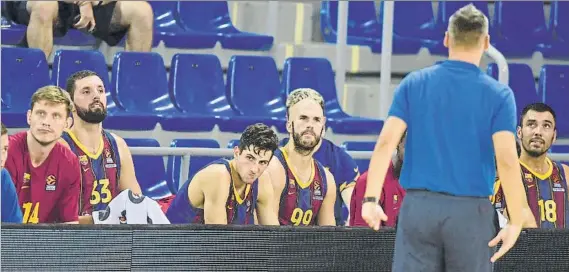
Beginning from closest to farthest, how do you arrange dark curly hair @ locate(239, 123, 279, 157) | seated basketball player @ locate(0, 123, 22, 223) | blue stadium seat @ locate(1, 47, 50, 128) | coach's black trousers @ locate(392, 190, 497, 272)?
coach's black trousers @ locate(392, 190, 497, 272) < seated basketball player @ locate(0, 123, 22, 223) < dark curly hair @ locate(239, 123, 279, 157) < blue stadium seat @ locate(1, 47, 50, 128)

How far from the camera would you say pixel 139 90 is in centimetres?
793

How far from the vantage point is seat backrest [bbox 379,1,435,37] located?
9344 millimetres

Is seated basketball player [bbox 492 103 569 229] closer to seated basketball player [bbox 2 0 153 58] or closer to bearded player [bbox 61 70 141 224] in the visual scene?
bearded player [bbox 61 70 141 224]

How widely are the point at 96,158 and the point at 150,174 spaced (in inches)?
30.2

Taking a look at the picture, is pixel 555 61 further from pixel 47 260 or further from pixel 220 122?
pixel 47 260

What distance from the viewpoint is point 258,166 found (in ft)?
20.6

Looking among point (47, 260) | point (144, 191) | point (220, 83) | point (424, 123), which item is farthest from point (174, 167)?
point (424, 123)

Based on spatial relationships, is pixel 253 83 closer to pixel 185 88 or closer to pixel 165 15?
pixel 185 88

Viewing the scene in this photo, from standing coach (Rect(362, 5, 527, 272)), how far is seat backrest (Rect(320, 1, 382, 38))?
15.3 ft

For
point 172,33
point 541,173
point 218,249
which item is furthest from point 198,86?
point 218,249

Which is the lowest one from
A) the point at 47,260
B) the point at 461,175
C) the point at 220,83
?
the point at 47,260

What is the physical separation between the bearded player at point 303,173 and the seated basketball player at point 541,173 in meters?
0.91

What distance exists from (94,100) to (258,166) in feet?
3.03

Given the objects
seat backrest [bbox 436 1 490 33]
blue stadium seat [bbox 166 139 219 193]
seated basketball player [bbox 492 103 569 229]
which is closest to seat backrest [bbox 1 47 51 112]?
blue stadium seat [bbox 166 139 219 193]
